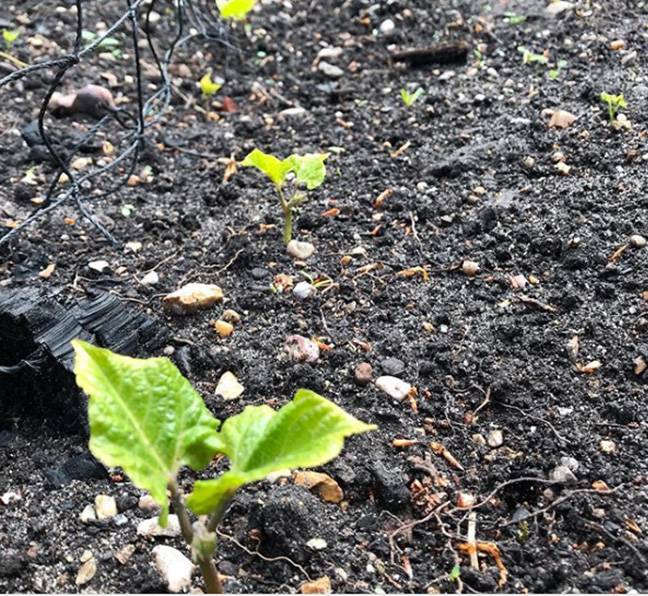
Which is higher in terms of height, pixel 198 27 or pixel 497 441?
pixel 198 27

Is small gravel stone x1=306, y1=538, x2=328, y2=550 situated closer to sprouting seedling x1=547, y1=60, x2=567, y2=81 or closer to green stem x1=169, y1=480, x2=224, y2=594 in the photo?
green stem x1=169, y1=480, x2=224, y2=594

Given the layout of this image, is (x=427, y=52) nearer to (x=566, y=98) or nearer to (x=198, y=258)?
(x=566, y=98)

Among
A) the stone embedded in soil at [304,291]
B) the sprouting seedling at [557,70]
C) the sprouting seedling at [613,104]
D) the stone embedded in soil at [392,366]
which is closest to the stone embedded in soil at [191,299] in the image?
the stone embedded in soil at [304,291]

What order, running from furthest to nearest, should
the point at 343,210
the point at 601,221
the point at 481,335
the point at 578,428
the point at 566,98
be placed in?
the point at 566,98, the point at 343,210, the point at 601,221, the point at 481,335, the point at 578,428

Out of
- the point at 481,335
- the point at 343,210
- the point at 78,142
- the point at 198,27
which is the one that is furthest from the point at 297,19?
the point at 481,335

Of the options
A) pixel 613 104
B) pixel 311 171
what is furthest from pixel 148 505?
pixel 613 104
